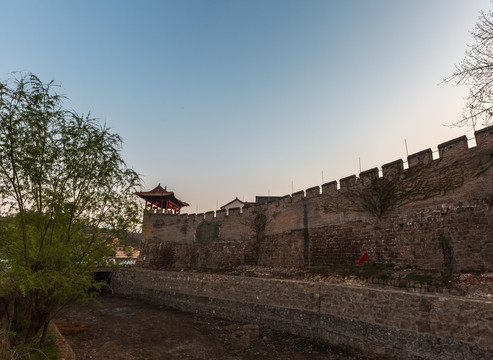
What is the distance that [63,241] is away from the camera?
6.15 metres

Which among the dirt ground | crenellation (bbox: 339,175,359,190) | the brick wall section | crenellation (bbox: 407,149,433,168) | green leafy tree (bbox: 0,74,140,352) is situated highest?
crenellation (bbox: 407,149,433,168)

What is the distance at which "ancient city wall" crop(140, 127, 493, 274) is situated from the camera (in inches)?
364

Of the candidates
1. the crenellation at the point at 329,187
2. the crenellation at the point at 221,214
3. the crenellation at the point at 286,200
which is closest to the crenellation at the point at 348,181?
the crenellation at the point at 329,187

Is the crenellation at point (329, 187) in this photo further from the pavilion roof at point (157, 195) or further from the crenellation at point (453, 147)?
the pavilion roof at point (157, 195)

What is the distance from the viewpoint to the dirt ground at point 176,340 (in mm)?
8008

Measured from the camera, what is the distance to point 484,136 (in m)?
9.41

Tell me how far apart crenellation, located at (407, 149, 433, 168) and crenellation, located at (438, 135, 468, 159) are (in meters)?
0.37

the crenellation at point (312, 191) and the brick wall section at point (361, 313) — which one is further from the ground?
the crenellation at point (312, 191)

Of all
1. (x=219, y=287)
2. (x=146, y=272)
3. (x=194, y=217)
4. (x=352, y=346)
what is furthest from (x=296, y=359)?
(x=194, y=217)

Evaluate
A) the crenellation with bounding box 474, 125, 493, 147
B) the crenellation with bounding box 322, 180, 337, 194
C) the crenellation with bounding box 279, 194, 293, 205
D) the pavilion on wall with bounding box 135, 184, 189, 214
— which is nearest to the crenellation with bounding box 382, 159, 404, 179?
the crenellation with bounding box 322, 180, 337, 194

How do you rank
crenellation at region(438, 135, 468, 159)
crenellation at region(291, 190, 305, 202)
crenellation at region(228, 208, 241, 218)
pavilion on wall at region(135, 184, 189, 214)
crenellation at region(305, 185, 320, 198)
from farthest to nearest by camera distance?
pavilion on wall at region(135, 184, 189, 214) < crenellation at region(228, 208, 241, 218) < crenellation at region(291, 190, 305, 202) < crenellation at region(305, 185, 320, 198) < crenellation at region(438, 135, 468, 159)

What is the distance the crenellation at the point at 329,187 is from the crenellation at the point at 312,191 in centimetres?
48

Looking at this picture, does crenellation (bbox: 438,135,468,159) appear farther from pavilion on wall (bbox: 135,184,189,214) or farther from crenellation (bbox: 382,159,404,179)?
pavilion on wall (bbox: 135,184,189,214)

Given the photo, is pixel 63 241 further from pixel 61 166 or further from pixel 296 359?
pixel 296 359
